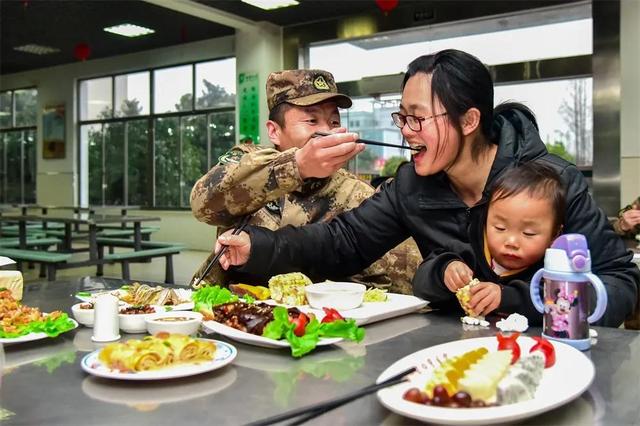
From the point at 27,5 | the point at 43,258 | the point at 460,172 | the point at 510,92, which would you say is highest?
the point at 27,5

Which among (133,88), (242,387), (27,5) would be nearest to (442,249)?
(242,387)

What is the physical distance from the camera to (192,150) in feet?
33.3

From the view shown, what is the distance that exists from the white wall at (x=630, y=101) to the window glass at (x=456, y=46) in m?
0.39

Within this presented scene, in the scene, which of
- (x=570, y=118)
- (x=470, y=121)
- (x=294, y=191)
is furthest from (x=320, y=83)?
(x=570, y=118)

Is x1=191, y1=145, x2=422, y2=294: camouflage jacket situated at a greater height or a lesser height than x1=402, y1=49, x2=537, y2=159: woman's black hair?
lesser

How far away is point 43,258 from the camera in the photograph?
5.11m

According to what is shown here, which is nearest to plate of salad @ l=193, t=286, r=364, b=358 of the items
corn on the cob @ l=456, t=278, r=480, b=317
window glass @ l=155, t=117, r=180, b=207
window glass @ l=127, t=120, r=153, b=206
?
corn on the cob @ l=456, t=278, r=480, b=317

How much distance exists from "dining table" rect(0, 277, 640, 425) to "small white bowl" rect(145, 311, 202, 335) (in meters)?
0.06

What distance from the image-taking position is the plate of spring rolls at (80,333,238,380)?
35.6 inches

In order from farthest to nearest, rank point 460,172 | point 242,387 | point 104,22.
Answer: point 104,22, point 460,172, point 242,387

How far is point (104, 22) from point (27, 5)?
1.08 meters

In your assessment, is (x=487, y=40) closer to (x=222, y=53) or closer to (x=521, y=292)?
(x=222, y=53)

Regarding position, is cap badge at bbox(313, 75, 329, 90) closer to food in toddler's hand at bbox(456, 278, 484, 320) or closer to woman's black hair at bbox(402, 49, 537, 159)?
woman's black hair at bbox(402, 49, 537, 159)

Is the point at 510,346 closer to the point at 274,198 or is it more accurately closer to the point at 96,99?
the point at 274,198
